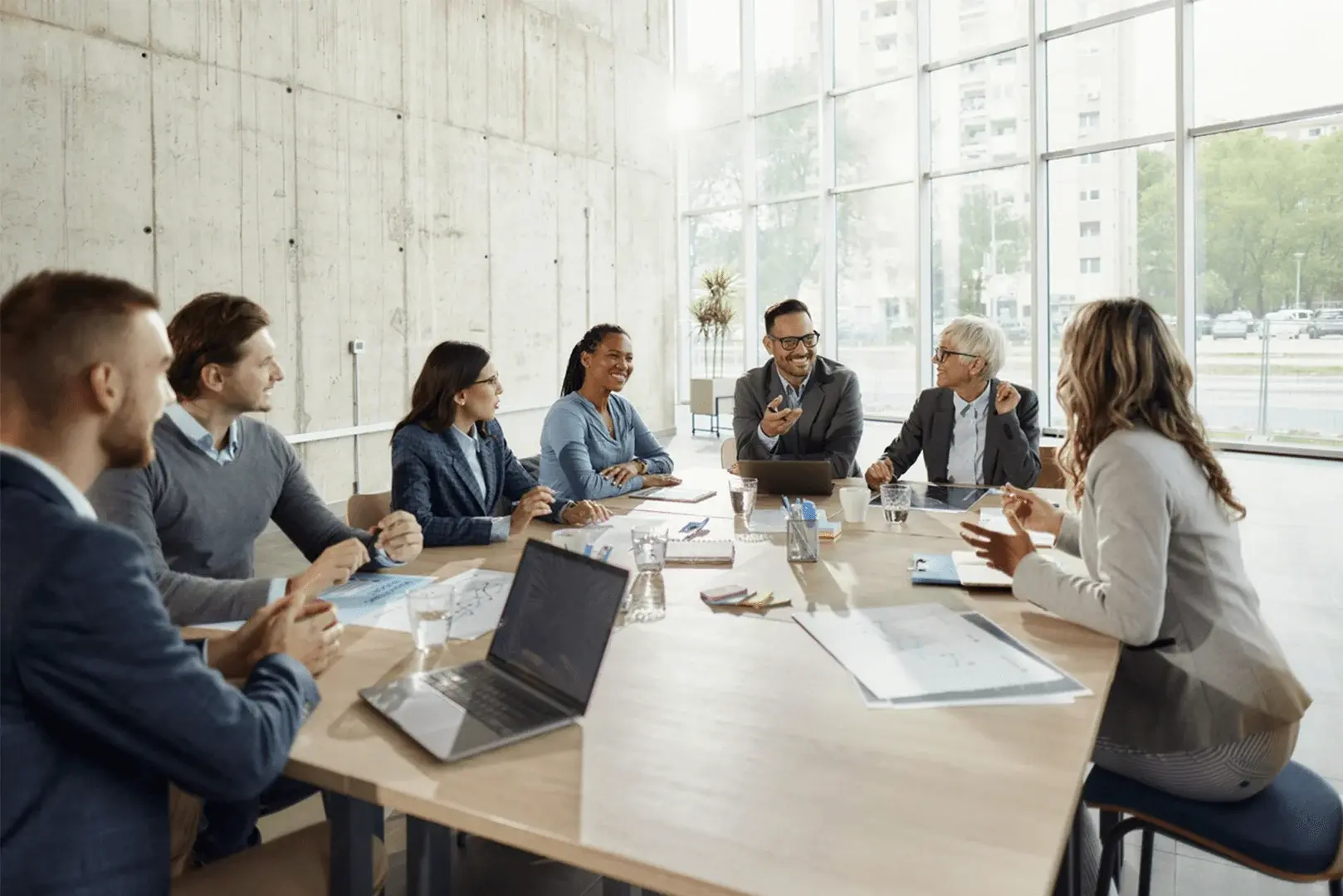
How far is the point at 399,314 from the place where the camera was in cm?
721

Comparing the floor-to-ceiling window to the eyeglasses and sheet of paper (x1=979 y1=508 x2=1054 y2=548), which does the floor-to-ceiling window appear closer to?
the eyeglasses

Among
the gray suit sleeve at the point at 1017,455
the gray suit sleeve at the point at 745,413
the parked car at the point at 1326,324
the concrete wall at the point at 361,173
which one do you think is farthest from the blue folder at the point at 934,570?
the parked car at the point at 1326,324

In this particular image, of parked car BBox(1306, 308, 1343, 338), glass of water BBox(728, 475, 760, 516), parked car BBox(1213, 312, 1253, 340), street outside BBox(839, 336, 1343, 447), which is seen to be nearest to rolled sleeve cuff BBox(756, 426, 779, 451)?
glass of water BBox(728, 475, 760, 516)

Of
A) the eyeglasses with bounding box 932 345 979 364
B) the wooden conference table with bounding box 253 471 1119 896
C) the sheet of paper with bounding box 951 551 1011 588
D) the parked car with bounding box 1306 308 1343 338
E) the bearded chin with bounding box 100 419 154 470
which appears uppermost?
the parked car with bounding box 1306 308 1343 338

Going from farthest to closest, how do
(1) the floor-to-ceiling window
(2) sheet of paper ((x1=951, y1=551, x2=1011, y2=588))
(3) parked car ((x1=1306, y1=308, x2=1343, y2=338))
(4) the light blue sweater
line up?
1. (1) the floor-to-ceiling window
2. (3) parked car ((x1=1306, y1=308, x2=1343, y2=338))
3. (4) the light blue sweater
4. (2) sheet of paper ((x1=951, y1=551, x2=1011, y2=588))

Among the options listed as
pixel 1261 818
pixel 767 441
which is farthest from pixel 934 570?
pixel 767 441

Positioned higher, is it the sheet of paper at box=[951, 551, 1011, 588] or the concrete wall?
the concrete wall

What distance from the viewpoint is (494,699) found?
55.0 inches

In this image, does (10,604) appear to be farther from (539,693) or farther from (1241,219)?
(1241,219)

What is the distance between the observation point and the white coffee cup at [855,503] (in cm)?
275

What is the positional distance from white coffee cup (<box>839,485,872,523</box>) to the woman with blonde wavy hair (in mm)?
828

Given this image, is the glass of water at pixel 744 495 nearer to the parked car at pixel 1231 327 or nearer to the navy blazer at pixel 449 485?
the navy blazer at pixel 449 485

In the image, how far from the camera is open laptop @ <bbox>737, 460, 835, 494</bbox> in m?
3.24

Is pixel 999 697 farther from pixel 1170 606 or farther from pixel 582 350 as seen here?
pixel 582 350
